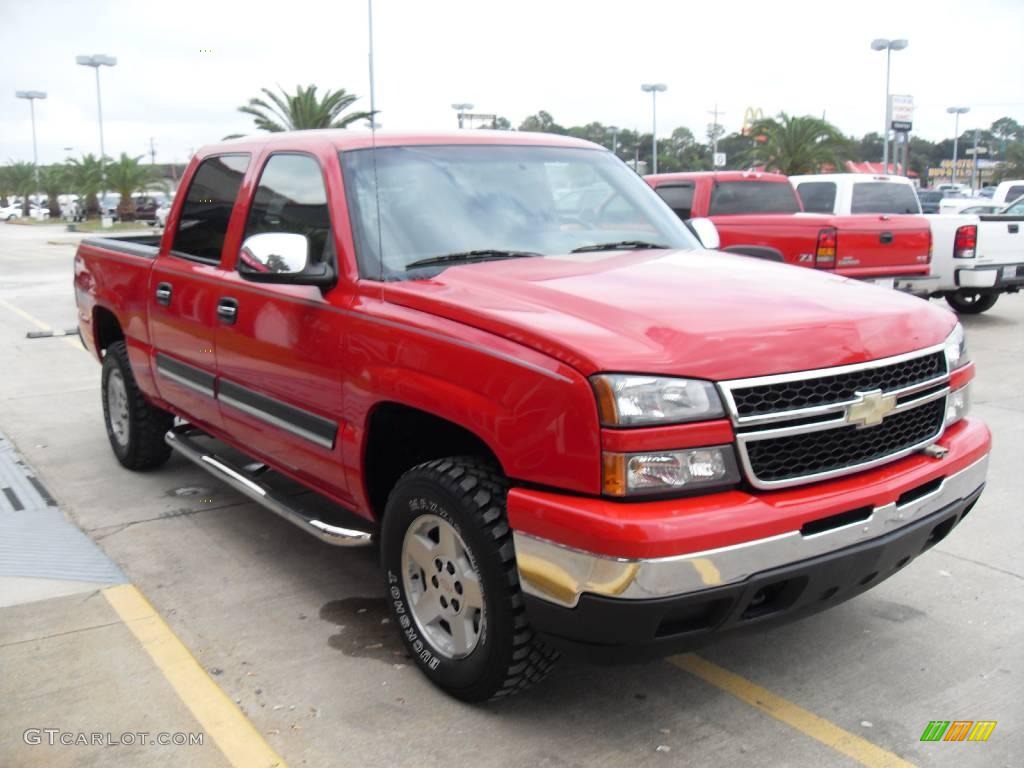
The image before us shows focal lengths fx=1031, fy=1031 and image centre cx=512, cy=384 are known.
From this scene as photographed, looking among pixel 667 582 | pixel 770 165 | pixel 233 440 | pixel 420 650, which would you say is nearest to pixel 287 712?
pixel 420 650

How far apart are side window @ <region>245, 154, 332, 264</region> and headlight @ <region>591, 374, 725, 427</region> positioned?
5.24ft

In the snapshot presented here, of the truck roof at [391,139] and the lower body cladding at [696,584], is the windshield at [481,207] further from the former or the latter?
the lower body cladding at [696,584]

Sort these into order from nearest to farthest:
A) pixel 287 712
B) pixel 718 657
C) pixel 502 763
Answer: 1. pixel 502 763
2. pixel 287 712
3. pixel 718 657

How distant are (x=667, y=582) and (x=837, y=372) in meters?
0.82

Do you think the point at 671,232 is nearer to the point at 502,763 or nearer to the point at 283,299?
the point at 283,299

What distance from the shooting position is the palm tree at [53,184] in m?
64.4

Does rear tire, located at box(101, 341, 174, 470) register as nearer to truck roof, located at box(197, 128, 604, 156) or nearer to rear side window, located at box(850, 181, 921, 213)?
truck roof, located at box(197, 128, 604, 156)

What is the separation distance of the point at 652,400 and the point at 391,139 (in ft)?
6.42

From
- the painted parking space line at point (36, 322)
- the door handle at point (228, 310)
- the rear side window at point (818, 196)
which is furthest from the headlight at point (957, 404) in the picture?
the rear side window at point (818, 196)

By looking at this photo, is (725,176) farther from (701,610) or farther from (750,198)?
(701,610)

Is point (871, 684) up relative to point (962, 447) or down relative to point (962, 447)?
down

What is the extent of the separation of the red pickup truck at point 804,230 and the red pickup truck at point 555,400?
237 inches

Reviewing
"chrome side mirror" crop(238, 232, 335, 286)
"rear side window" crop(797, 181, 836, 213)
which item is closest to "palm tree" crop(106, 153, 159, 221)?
"rear side window" crop(797, 181, 836, 213)

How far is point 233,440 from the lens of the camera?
4.90 meters
